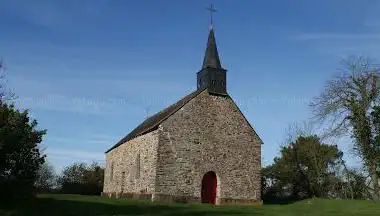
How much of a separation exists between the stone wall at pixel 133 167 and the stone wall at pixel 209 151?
3.48ft

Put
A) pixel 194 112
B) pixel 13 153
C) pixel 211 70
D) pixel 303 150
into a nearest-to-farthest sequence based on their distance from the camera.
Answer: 1. pixel 13 153
2. pixel 194 112
3. pixel 211 70
4. pixel 303 150

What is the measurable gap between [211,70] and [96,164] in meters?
28.8

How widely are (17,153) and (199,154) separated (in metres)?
12.1

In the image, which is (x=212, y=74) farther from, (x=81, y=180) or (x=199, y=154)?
(x=81, y=180)

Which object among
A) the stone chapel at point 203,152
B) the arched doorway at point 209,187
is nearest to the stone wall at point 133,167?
the stone chapel at point 203,152

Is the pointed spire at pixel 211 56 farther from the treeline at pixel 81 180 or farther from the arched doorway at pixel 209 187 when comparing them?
the treeline at pixel 81 180

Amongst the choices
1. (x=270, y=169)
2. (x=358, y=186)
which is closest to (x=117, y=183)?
(x=270, y=169)

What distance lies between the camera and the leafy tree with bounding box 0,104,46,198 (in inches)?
834

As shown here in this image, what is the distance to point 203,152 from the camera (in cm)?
3030

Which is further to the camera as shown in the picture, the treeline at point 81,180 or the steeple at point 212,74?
the treeline at point 81,180

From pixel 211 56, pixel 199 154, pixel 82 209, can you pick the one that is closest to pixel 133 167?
pixel 199 154

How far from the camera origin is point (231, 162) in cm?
3116

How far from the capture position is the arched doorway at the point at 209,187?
30.3m

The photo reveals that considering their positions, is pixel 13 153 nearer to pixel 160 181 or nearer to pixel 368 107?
pixel 160 181
